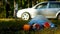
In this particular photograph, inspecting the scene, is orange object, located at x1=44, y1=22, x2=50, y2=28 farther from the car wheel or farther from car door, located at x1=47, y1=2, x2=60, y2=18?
car door, located at x1=47, y1=2, x2=60, y2=18

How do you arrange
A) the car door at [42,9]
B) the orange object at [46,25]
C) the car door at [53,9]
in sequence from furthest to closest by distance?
the car door at [53,9] → the car door at [42,9] → the orange object at [46,25]

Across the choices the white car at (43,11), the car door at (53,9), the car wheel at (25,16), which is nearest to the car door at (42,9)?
the white car at (43,11)

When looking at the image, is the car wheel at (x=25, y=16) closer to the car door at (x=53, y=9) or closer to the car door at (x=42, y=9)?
the car door at (x=42, y=9)

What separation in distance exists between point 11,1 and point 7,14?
7.31ft

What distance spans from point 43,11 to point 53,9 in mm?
770

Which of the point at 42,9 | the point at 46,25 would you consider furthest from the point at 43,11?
the point at 46,25

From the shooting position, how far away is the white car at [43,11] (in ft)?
63.6

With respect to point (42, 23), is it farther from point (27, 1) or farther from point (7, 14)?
point (27, 1)

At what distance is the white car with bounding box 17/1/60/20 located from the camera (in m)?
19.4

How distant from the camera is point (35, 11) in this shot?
63.3 feet

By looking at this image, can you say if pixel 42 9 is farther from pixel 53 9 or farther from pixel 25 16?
pixel 25 16

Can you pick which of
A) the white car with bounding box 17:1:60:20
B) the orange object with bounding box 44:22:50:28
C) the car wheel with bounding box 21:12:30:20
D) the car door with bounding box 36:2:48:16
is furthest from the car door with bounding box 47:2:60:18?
the orange object with bounding box 44:22:50:28

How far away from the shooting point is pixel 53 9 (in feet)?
64.3

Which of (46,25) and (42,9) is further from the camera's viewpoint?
(42,9)
